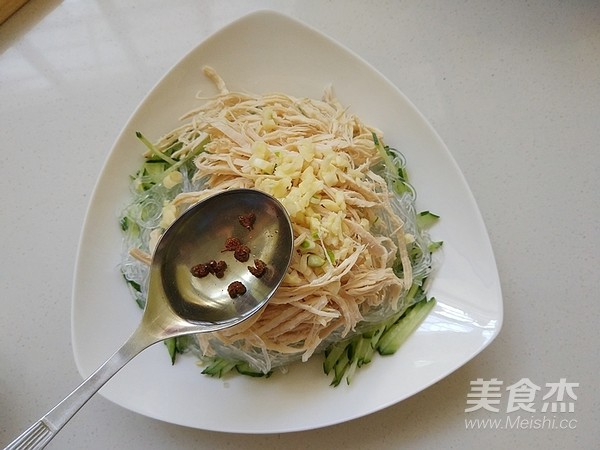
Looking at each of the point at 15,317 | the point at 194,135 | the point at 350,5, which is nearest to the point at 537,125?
the point at 350,5

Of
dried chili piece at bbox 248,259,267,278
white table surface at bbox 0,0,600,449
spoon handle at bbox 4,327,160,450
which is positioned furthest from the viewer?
white table surface at bbox 0,0,600,449

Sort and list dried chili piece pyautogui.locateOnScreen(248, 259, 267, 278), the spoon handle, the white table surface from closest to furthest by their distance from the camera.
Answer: the spoon handle < dried chili piece pyautogui.locateOnScreen(248, 259, 267, 278) < the white table surface

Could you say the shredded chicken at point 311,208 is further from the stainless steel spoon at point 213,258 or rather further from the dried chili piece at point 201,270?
the dried chili piece at point 201,270

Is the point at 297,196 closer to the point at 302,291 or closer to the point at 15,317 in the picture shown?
the point at 302,291

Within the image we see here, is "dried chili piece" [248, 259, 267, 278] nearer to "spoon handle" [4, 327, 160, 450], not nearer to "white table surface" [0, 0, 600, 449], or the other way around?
"spoon handle" [4, 327, 160, 450]

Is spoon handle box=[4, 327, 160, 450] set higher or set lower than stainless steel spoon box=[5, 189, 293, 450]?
lower

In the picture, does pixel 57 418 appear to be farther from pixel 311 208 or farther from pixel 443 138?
pixel 443 138

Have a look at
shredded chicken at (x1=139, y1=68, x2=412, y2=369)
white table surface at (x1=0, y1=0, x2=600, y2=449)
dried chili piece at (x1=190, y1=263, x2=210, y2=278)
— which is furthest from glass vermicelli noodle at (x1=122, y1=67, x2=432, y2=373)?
white table surface at (x1=0, y1=0, x2=600, y2=449)
